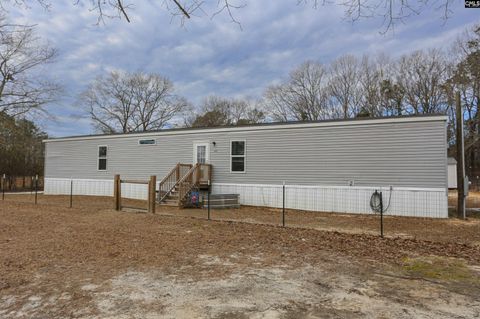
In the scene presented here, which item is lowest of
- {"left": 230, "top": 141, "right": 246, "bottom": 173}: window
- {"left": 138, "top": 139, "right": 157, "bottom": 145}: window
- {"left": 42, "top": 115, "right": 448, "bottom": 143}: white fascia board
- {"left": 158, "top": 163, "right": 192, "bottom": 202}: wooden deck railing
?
{"left": 158, "top": 163, "right": 192, "bottom": 202}: wooden deck railing

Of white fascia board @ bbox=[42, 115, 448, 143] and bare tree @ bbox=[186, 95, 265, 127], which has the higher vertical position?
bare tree @ bbox=[186, 95, 265, 127]

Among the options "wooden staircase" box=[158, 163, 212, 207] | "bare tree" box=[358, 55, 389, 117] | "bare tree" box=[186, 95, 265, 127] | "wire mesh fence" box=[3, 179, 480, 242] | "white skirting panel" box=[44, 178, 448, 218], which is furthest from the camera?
"bare tree" box=[186, 95, 265, 127]

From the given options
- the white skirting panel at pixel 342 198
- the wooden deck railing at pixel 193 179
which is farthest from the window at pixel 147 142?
the white skirting panel at pixel 342 198

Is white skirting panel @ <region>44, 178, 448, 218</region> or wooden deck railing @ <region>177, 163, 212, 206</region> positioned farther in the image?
wooden deck railing @ <region>177, 163, 212, 206</region>

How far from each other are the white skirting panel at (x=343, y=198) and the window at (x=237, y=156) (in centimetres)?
73

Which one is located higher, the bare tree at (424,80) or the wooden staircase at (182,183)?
the bare tree at (424,80)

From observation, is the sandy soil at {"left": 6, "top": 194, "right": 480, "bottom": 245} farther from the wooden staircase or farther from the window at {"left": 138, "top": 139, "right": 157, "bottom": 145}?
the window at {"left": 138, "top": 139, "right": 157, "bottom": 145}

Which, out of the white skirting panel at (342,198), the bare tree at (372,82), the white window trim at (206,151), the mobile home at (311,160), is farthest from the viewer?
the bare tree at (372,82)

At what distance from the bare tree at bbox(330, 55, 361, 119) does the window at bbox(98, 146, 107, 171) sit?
20.8 metres

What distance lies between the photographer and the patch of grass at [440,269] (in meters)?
4.57

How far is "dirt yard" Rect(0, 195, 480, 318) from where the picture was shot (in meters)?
3.44

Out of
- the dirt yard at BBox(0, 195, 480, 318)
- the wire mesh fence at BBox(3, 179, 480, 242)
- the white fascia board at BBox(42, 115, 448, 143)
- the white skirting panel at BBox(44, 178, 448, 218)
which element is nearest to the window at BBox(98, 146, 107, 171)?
the white fascia board at BBox(42, 115, 448, 143)

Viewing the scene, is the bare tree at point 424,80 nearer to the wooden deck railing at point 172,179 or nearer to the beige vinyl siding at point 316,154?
the beige vinyl siding at point 316,154

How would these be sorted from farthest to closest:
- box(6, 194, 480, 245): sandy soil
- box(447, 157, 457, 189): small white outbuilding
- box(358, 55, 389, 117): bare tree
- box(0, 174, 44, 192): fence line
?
box(358, 55, 389, 117): bare tree < box(447, 157, 457, 189): small white outbuilding < box(0, 174, 44, 192): fence line < box(6, 194, 480, 245): sandy soil
